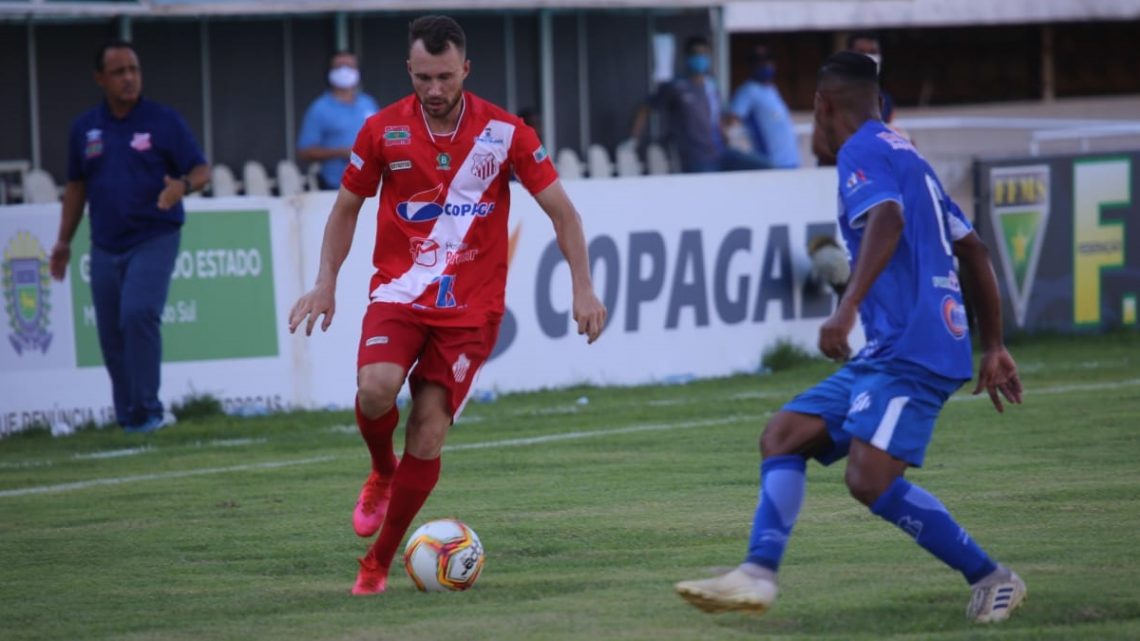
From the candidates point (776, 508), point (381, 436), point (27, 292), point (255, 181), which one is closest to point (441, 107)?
point (381, 436)

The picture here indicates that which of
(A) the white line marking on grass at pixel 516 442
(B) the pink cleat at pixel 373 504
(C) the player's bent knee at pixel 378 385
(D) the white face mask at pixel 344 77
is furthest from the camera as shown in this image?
(D) the white face mask at pixel 344 77

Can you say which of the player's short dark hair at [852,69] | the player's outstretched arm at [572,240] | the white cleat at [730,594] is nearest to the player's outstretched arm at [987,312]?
the player's short dark hair at [852,69]

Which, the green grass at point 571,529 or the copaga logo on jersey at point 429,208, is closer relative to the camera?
the green grass at point 571,529

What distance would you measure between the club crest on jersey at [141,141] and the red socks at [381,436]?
4.85m

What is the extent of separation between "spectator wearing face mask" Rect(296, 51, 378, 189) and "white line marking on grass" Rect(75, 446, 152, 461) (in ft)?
16.0

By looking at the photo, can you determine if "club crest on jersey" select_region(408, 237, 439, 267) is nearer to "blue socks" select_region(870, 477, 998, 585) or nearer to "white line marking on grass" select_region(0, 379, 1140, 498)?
"blue socks" select_region(870, 477, 998, 585)

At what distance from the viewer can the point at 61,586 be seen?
286 inches

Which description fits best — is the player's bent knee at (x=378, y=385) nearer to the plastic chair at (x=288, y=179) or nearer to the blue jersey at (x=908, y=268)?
the blue jersey at (x=908, y=268)

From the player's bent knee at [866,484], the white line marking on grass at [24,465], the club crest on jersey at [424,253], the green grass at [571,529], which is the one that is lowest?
the white line marking on grass at [24,465]

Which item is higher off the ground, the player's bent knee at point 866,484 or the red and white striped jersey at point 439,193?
the red and white striped jersey at point 439,193

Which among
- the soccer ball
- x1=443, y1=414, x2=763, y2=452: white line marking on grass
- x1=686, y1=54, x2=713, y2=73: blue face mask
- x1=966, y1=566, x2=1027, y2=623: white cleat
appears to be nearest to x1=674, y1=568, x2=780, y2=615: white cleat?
x1=966, y1=566, x2=1027, y2=623: white cleat

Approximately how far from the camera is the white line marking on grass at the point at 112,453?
36.9 ft

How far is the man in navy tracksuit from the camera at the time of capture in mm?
11703

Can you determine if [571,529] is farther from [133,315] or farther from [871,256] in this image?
[133,315]
